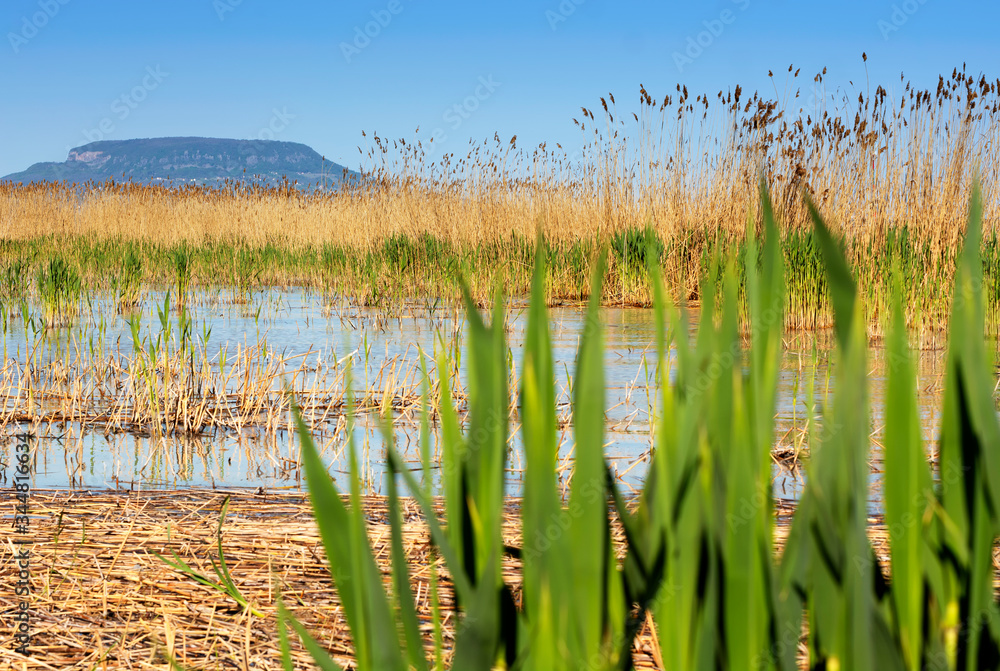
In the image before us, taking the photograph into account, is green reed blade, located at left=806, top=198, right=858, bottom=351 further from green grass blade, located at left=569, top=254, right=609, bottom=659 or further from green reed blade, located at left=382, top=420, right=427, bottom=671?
green reed blade, located at left=382, top=420, right=427, bottom=671

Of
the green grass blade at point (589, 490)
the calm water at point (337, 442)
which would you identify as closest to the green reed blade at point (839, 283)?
the green grass blade at point (589, 490)

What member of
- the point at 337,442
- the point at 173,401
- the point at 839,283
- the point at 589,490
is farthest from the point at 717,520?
the point at 173,401

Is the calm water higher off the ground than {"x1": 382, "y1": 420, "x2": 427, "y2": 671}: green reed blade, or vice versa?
{"x1": 382, "y1": 420, "x2": 427, "y2": 671}: green reed blade

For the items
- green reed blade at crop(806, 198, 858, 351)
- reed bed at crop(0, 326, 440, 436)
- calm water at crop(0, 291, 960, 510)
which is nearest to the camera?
green reed blade at crop(806, 198, 858, 351)

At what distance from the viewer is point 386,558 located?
88.0 inches

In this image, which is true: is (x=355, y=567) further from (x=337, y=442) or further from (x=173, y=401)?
(x=173, y=401)

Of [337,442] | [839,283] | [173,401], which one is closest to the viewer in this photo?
[839,283]

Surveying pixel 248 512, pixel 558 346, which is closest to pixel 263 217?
pixel 558 346

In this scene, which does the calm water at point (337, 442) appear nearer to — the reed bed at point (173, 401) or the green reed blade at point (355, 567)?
the reed bed at point (173, 401)

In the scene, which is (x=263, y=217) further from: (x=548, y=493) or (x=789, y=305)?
(x=548, y=493)

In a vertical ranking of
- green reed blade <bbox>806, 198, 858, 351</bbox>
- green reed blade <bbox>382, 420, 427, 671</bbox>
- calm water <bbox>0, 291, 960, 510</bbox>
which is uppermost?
green reed blade <bbox>806, 198, 858, 351</bbox>

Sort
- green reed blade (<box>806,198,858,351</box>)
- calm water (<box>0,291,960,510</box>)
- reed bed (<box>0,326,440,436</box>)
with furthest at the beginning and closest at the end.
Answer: reed bed (<box>0,326,440,436</box>) → calm water (<box>0,291,960,510</box>) → green reed blade (<box>806,198,858,351</box>)

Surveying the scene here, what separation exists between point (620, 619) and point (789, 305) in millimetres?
5968

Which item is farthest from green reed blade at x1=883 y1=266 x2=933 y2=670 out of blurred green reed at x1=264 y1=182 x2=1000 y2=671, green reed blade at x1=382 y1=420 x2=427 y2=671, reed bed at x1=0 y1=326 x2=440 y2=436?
reed bed at x1=0 y1=326 x2=440 y2=436
